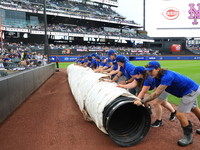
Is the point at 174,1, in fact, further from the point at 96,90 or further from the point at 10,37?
the point at 96,90

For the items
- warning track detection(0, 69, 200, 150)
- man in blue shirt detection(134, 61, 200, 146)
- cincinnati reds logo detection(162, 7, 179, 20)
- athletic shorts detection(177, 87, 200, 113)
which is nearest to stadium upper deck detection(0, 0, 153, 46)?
cincinnati reds logo detection(162, 7, 179, 20)

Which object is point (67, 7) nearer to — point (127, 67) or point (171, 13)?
point (171, 13)

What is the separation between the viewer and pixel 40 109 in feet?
18.2

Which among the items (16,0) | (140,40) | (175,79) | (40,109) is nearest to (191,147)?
(175,79)

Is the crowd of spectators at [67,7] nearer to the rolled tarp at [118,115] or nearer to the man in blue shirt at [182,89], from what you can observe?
the rolled tarp at [118,115]

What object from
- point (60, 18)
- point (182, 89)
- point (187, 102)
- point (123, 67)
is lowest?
point (187, 102)

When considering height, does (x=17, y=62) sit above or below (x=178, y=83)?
above

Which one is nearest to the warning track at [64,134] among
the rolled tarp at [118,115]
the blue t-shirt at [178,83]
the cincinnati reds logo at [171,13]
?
the rolled tarp at [118,115]

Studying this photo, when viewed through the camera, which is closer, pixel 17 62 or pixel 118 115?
pixel 118 115

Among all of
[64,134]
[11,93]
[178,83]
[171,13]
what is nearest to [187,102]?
[178,83]

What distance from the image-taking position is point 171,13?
172ft

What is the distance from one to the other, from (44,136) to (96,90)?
1.54 m

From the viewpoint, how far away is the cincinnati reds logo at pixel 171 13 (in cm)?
5197

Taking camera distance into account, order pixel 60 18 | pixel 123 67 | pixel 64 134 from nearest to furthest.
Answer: pixel 64 134 → pixel 123 67 → pixel 60 18
